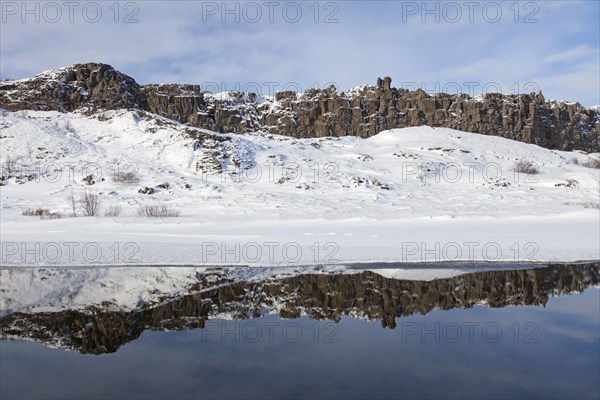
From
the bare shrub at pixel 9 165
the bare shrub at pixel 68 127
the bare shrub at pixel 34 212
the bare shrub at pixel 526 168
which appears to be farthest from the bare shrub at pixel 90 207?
the bare shrub at pixel 526 168

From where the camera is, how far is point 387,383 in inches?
191

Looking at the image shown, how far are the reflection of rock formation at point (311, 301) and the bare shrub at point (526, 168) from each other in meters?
35.4

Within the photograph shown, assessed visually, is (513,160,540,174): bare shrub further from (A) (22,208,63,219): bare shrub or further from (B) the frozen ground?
(A) (22,208,63,219): bare shrub

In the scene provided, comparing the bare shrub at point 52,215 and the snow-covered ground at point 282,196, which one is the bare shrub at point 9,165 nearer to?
the snow-covered ground at point 282,196

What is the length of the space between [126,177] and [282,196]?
11.6 meters

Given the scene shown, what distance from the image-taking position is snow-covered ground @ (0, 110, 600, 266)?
12922 mm

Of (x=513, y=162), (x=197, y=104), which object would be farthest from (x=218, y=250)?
(x=197, y=104)

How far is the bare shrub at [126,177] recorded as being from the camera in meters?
32.2

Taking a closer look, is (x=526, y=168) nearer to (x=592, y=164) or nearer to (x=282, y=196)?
(x=592, y=164)

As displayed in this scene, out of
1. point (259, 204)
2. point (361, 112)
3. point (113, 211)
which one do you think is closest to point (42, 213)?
point (113, 211)

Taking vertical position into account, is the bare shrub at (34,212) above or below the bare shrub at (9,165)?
below

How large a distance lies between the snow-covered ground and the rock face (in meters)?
7.52

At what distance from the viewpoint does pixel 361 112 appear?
65.9m

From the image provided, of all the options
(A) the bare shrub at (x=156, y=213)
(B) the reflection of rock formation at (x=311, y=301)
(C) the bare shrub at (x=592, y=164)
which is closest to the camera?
(B) the reflection of rock formation at (x=311, y=301)
